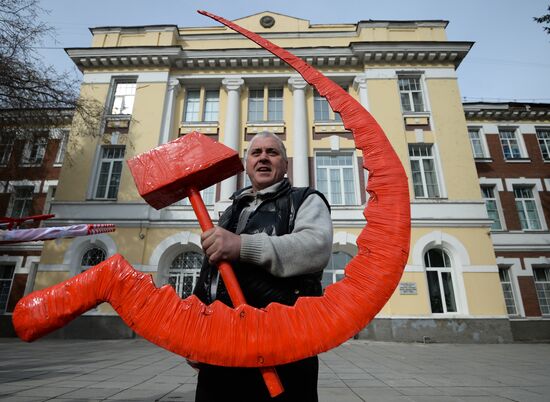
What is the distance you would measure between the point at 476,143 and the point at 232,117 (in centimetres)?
1326

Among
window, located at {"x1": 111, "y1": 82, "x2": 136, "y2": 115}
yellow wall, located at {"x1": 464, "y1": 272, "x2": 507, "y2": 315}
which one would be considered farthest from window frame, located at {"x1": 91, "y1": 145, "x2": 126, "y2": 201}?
yellow wall, located at {"x1": 464, "y1": 272, "x2": 507, "y2": 315}

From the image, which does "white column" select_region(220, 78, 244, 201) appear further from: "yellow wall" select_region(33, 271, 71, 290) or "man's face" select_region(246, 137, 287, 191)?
"man's face" select_region(246, 137, 287, 191)

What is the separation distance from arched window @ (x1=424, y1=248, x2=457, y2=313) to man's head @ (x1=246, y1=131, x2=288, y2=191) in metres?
10.6

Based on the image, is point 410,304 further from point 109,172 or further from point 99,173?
point 99,173

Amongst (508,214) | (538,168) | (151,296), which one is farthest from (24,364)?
(538,168)

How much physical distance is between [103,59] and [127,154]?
→ 4.80m

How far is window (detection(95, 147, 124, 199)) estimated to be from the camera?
1147cm

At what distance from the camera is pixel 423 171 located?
11.5 meters

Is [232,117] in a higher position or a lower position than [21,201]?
higher

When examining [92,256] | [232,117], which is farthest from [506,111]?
[92,256]

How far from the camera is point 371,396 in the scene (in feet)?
10.8

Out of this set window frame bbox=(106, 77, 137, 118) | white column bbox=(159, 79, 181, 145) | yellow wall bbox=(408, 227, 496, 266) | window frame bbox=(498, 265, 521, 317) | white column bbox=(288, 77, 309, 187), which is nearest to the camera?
yellow wall bbox=(408, 227, 496, 266)

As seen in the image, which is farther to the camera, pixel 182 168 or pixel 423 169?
pixel 423 169

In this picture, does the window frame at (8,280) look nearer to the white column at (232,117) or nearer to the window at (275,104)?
the white column at (232,117)
